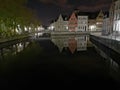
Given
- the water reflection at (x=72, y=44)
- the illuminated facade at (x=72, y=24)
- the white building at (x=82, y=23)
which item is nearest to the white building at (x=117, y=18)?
the water reflection at (x=72, y=44)

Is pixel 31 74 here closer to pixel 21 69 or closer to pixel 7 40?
pixel 21 69

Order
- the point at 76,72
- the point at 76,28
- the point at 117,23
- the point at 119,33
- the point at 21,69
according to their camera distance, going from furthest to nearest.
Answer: the point at 76,28, the point at 117,23, the point at 119,33, the point at 21,69, the point at 76,72

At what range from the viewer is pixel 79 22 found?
324 ft

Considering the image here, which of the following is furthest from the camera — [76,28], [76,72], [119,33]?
[76,28]

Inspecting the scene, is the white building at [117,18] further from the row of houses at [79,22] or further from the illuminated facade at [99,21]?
the illuminated facade at [99,21]

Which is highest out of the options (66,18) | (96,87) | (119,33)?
(66,18)

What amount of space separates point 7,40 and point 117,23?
2576 centimetres

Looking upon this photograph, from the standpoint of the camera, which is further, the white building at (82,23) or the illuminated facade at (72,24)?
the white building at (82,23)

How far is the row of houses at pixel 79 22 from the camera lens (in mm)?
97938

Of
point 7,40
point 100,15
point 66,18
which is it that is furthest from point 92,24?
point 7,40

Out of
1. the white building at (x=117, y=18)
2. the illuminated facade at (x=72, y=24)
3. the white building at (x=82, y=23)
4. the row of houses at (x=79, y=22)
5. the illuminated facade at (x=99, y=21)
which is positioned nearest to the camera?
the white building at (x=117, y=18)

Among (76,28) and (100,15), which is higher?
(100,15)

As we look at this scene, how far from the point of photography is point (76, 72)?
688 inches

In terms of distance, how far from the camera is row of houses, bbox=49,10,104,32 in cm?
9794
